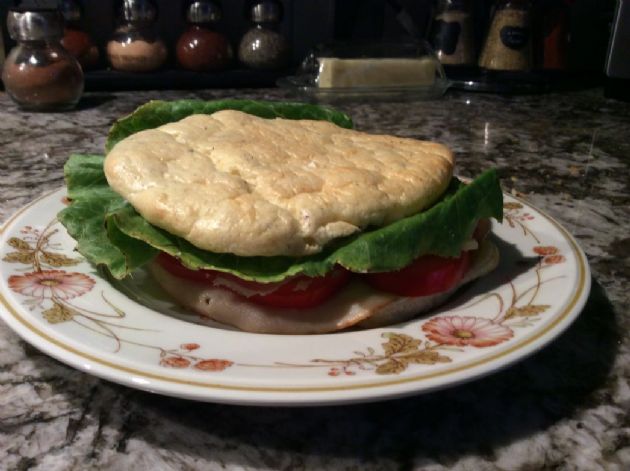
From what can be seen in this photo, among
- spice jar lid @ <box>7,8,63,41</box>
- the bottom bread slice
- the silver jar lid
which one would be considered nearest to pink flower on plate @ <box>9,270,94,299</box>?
the bottom bread slice

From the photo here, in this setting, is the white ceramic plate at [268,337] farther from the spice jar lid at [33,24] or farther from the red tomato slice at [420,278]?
the spice jar lid at [33,24]

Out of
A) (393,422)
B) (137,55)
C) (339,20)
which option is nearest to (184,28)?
(137,55)

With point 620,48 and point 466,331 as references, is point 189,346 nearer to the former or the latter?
point 466,331

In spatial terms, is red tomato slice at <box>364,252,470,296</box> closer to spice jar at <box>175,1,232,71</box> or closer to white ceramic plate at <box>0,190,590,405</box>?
white ceramic plate at <box>0,190,590,405</box>

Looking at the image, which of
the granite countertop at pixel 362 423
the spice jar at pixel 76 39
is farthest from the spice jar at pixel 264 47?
the granite countertop at pixel 362 423

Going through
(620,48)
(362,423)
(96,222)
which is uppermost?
(620,48)

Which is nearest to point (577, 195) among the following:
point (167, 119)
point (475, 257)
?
point (475, 257)

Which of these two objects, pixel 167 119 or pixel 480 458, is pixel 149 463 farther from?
pixel 167 119
